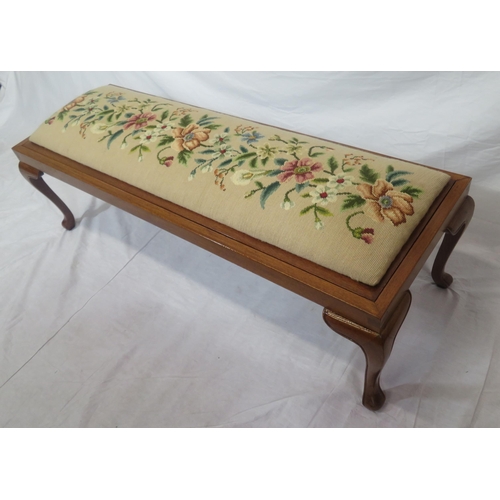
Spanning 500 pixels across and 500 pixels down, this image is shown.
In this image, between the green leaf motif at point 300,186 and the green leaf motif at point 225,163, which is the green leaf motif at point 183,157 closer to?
the green leaf motif at point 225,163

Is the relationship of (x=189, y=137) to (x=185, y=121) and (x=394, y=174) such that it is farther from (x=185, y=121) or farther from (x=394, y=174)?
(x=394, y=174)

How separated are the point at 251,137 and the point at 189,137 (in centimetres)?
17

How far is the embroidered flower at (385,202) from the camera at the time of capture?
938 mm

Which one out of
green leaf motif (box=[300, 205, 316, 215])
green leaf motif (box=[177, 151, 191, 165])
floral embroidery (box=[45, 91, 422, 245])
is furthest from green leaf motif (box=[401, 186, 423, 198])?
green leaf motif (box=[177, 151, 191, 165])

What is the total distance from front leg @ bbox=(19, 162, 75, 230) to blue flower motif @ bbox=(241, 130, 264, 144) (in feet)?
2.30

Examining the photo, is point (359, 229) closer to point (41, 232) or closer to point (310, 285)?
point (310, 285)

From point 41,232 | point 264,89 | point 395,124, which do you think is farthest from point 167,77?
point 395,124

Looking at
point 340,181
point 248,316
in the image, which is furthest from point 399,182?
point 248,316

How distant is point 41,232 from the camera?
1.75 m

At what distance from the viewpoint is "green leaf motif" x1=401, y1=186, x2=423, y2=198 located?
981mm

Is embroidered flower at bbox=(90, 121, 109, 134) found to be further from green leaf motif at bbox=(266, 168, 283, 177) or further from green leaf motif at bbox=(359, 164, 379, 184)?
green leaf motif at bbox=(359, 164, 379, 184)

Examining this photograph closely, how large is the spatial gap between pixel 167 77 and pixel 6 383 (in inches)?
55.2

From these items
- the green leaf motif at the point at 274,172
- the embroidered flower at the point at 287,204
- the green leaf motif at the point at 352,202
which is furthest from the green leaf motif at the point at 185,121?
the green leaf motif at the point at 352,202

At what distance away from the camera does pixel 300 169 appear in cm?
107
